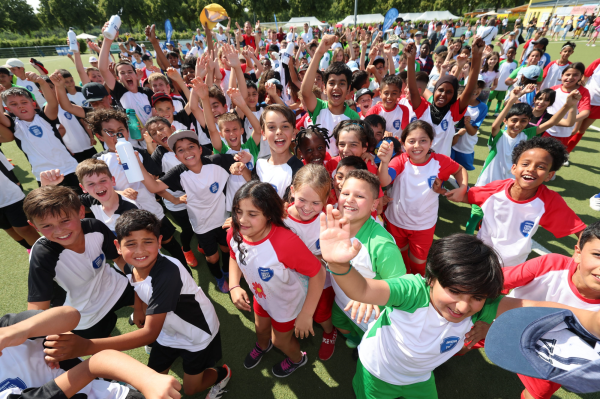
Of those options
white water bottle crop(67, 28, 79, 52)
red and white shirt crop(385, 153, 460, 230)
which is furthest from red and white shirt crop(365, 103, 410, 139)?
white water bottle crop(67, 28, 79, 52)

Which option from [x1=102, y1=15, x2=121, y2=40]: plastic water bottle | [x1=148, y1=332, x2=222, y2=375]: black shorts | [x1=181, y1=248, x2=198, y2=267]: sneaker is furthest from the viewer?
[x1=102, y1=15, x2=121, y2=40]: plastic water bottle

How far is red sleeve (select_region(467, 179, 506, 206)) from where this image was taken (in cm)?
252

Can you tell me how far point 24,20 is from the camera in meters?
51.5

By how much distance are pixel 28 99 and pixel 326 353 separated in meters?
Answer: 5.06

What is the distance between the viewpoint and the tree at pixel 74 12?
5047 centimetres

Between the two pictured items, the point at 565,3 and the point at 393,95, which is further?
the point at 565,3

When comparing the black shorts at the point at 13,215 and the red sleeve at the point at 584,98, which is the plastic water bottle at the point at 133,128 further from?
the red sleeve at the point at 584,98

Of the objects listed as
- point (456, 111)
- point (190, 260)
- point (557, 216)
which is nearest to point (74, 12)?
point (190, 260)

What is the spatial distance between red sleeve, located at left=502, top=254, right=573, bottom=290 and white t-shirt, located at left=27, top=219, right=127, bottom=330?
3.10 m

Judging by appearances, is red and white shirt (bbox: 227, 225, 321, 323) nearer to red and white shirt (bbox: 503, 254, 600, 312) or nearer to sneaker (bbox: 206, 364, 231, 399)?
sneaker (bbox: 206, 364, 231, 399)

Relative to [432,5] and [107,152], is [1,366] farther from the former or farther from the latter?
[432,5]

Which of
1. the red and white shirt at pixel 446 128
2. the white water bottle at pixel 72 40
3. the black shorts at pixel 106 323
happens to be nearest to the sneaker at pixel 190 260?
the black shorts at pixel 106 323

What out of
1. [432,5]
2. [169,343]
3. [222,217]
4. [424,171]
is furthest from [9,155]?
[432,5]

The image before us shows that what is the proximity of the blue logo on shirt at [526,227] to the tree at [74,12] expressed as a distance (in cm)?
7303
